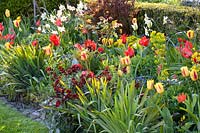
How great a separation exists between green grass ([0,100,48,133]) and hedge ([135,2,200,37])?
2592 millimetres

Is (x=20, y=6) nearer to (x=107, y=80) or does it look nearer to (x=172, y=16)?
(x=172, y=16)

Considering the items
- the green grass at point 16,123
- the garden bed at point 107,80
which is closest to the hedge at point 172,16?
the garden bed at point 107,80

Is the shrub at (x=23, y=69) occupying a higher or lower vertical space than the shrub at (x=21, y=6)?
lower

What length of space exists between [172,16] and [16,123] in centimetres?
324

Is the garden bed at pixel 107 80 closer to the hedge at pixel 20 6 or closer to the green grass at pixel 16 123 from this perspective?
A: the green grass at pixel 16 123

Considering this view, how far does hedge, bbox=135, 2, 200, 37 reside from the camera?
6.32 metres

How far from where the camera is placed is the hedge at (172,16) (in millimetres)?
6316

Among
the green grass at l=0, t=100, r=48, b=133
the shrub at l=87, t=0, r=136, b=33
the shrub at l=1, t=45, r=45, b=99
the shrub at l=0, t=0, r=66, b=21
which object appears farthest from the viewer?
the shrub at l=0, t=0, r=66, b=21

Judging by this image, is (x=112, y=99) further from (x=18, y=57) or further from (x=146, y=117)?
(x=18, y=57)

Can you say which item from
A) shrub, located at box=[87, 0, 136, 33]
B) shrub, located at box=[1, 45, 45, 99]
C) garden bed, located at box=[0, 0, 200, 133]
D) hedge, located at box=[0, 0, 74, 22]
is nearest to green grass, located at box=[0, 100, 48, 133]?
garden bed, located at box=[0, 0, 200, 133]

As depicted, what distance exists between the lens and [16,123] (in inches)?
183

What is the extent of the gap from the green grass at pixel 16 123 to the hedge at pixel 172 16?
2592 mm

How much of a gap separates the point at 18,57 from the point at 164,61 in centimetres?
182

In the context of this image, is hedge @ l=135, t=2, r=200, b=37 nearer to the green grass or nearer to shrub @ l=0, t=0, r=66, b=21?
shrub @ l=0, t=0, r=66, b=21
